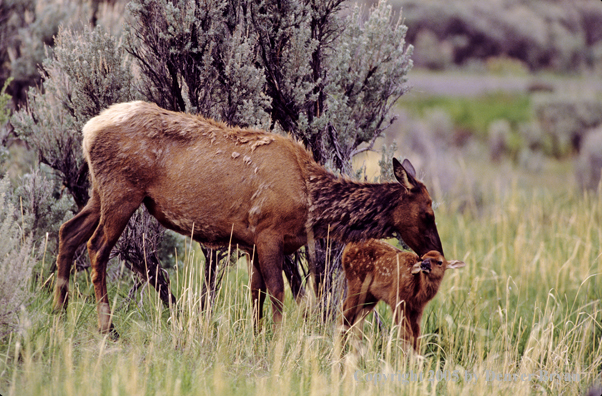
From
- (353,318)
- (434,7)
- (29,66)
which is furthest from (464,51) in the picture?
(353,318)

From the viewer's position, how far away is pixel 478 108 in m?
28.7

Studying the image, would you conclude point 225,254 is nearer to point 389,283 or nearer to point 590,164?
point 389,283

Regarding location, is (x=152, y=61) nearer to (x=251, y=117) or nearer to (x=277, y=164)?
(x=251, y=117)

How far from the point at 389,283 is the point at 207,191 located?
5.45 ft

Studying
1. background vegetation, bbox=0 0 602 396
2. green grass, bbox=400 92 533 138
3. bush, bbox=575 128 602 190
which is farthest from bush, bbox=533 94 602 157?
background vegetation, bbox=0 0 602 396

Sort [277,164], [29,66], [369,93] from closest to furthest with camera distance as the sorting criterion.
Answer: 1. [277,164]
2. [369,93]
3. [29,66]

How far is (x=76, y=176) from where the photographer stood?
20.7 feet

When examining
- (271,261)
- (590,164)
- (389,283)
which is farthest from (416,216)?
(590,164)

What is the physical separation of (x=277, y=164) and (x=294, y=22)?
1382 mm

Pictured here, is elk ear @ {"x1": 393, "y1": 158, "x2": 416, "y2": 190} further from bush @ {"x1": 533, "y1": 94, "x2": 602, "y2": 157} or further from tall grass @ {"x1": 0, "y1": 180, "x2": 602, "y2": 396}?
bush @ {"x1": 533, "y1": 94, "x2": 602, "y2": 157}

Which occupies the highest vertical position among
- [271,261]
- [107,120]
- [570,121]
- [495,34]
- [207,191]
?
[107,120]

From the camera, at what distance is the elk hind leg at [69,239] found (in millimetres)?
5027

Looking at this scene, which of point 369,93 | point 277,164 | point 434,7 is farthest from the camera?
point 434,7

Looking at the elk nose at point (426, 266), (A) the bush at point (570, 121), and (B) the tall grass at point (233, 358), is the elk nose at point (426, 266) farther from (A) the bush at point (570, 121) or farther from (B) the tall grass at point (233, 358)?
(A) the bush at point (570, 121)
